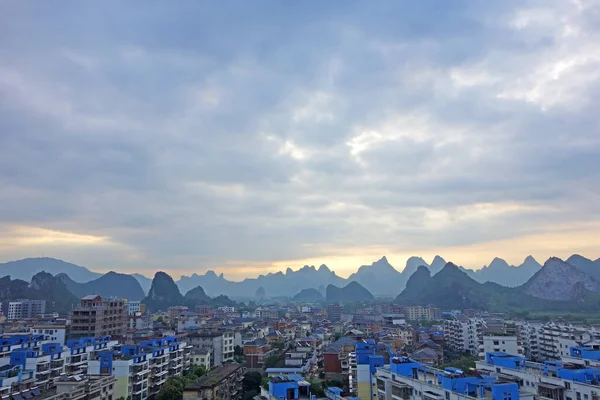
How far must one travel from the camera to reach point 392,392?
67.6ft

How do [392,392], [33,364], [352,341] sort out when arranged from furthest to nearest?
[352,341] → [33,364] → [392,392]

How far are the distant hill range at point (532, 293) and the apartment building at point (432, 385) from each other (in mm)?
82597

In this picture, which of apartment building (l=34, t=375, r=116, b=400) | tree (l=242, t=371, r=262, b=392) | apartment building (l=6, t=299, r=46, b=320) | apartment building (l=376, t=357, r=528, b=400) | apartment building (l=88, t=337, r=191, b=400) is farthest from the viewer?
apartment building (l=6, t=299, r=46, b=320)

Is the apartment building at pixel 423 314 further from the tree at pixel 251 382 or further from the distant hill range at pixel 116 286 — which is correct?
the distant hill range at pixel 116 286

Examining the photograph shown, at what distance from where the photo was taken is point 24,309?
7956cm

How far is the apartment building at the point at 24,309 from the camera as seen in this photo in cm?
7747

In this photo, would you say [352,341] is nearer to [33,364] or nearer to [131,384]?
[131,384]

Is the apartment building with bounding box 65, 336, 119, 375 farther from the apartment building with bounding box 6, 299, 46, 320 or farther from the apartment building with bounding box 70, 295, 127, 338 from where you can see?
the apartment building with bounding box 6, 299, 46, 320

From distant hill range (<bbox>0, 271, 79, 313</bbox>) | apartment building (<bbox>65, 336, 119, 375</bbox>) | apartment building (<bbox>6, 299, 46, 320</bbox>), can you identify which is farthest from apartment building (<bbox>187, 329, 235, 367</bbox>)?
distant hill range (<bbox>0, 271, 79, 313</bbox>)

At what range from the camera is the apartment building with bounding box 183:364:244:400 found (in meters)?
24.0

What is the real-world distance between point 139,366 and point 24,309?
65.9 meters

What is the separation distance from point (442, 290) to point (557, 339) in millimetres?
86938

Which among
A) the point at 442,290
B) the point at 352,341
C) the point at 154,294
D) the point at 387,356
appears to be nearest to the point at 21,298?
the point at 154,294

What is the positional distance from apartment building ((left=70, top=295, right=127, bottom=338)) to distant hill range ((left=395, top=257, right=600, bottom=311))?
8087 cm
